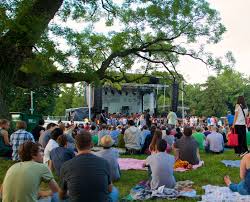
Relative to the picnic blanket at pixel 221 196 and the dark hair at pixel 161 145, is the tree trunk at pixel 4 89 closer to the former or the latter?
the dark hair at pixel 161 145

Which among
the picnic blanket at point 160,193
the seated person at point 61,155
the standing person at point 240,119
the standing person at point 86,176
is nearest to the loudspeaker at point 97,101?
the standing person at point 240,119

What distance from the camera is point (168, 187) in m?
→ 7.57

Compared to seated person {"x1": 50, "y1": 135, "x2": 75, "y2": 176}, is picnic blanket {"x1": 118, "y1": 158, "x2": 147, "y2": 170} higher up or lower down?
lower down

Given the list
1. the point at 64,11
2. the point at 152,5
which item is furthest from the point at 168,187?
the point at 152,5

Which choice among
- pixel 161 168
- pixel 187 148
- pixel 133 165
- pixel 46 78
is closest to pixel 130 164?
pixel 133 165

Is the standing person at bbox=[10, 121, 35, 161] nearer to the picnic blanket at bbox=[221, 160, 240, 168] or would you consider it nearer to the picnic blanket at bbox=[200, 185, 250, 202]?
the picnic blanket at bbox=[200, 185, 250, 202]

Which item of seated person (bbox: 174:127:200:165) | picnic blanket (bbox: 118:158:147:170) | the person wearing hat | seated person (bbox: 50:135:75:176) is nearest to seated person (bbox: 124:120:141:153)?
picnic blanket (bbox: 118:158:147:170)

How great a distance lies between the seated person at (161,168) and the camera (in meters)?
7.47

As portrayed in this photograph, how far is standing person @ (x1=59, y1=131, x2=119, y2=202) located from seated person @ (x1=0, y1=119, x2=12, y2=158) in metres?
7.06

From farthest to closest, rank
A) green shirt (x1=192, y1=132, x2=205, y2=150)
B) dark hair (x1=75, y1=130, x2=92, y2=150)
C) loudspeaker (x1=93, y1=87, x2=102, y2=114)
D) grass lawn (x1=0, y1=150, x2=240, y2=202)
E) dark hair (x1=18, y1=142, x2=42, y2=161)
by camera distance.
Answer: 1. loudspeaker (x1=93, y1=87, x2=102, y2=114)
2. green shirt (x1=192, y1=132, x2=205, y2=150)
3. grass lawn (x1=0, y1=150, x2=240, y2=202)
4. dark hair (x1=18, y1=142, x2=42, y2=161)
5. dark hair (x1=75, y1=130, x2=92, y2=150)

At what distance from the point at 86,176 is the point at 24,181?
66 centimetres

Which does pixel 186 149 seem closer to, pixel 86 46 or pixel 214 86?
pixel 86 46

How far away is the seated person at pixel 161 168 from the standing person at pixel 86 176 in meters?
3.13

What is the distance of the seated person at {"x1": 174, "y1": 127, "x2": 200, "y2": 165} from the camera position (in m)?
10.8
